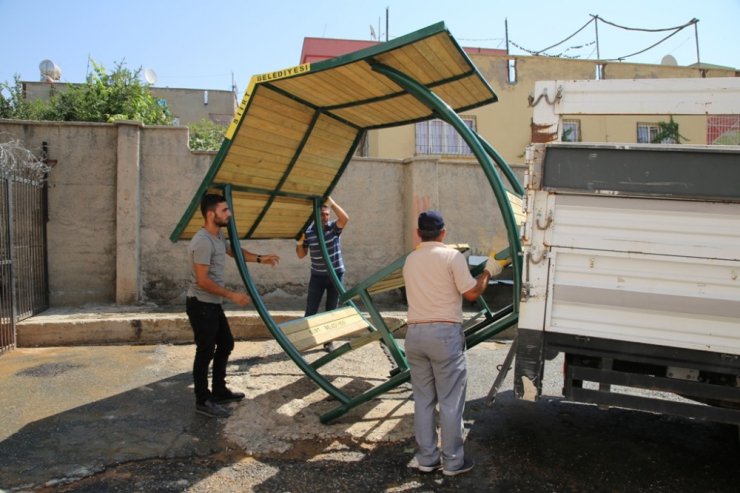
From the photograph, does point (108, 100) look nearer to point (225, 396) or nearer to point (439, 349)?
point (225, 396)

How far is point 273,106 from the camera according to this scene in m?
4.12

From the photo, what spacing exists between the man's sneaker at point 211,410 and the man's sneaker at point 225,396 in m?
0.18

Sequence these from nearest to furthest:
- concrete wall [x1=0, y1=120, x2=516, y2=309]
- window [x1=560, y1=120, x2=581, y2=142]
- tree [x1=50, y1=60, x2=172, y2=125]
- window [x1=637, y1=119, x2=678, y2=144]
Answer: concrete wall [x1=0, y1=120, x2=516, y2=309], tree [x1=50, y1=60, x2=172, y2=125], window [x1=560, y1=120, x2=581, y2=142], window [x1=637, y1=119, x2=678, y2=144]

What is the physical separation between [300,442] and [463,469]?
3.66 ft

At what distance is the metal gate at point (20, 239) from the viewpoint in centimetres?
591

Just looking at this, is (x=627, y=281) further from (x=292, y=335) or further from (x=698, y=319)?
(x=292, y=335)

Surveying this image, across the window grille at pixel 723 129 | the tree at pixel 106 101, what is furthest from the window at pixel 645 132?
the tree at pixel 106 101

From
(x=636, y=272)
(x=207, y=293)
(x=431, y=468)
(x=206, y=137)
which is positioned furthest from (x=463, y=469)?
(x=206, y=137)

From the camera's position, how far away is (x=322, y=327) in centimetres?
466

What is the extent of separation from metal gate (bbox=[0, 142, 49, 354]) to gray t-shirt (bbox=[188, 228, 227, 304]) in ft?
9.89

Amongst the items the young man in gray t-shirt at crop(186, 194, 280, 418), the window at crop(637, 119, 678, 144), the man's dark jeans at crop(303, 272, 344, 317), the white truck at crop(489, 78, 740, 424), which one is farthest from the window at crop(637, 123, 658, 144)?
the young man in gray t-shirt at crop(186, 194, 280, 418)

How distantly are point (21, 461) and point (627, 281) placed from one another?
358 cm

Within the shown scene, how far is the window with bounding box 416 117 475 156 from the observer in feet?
60.6

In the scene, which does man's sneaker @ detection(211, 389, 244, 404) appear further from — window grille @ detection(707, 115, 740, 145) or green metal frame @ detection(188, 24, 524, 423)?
window grille @ detection(707, 115, 740, 145)
